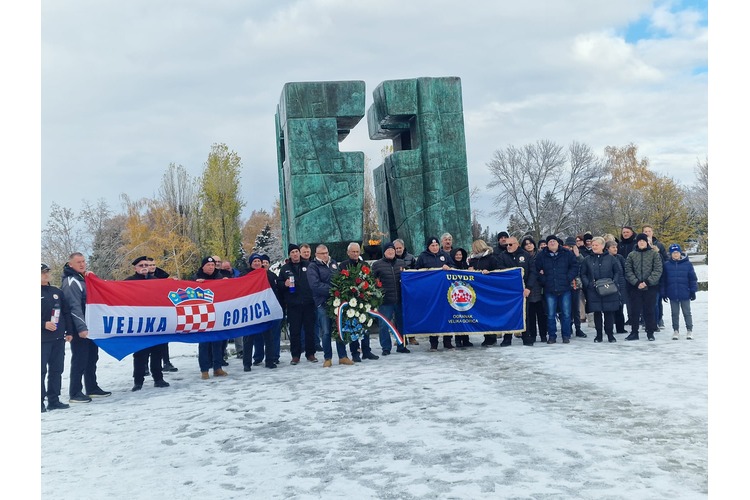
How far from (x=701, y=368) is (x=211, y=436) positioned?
523 centimetres

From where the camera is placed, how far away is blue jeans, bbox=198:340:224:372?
834cm

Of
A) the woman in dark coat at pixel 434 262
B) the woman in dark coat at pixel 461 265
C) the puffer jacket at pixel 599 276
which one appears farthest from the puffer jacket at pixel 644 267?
the woman in dark coat at pixel 434 262

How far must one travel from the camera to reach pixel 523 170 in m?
42.9

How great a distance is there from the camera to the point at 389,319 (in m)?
9.43

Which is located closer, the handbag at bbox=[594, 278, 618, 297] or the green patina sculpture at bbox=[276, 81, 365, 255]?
the handbag at bbox=[594, 278, 618, 297]

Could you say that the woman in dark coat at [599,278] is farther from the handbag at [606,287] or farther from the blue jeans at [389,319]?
the blue jeans at [389,319]

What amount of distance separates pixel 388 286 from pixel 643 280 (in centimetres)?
377

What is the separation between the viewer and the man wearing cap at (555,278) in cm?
969

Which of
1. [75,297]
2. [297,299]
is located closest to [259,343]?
[297,299]

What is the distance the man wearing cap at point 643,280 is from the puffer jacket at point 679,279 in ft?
0.69

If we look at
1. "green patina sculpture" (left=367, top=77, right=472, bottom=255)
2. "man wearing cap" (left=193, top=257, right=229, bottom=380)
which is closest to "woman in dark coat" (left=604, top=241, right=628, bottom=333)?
"green patina sculpture" (left=367, top=77, right=472, bottom=255)

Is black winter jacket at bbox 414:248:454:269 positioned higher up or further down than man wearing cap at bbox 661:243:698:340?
higher up

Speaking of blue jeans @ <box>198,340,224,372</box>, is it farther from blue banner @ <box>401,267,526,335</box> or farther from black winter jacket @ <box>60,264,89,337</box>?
blue banner @ <box>401,267,526,335</box>

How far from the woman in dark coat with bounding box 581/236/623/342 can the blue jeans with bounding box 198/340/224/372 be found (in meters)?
5.43
